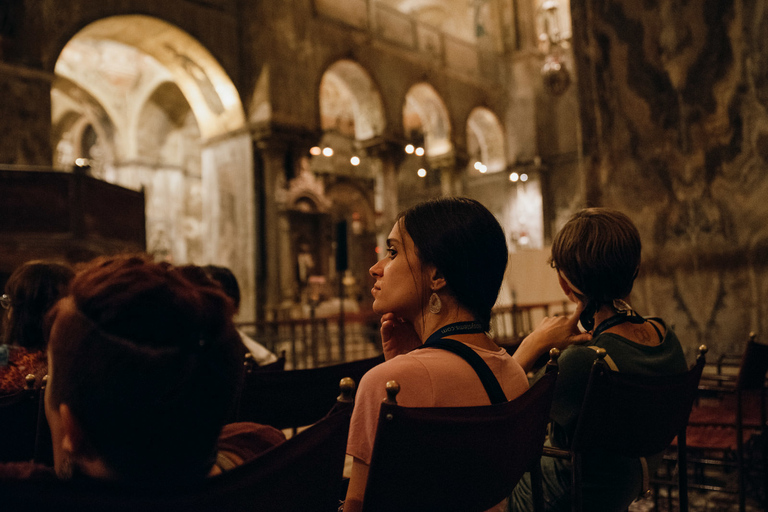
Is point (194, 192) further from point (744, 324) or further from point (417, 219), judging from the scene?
point (417, 219)

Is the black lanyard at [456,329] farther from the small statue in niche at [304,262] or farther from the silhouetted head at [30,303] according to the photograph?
the small statue in niche at [304,262]

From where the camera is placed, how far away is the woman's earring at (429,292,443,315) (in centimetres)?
138

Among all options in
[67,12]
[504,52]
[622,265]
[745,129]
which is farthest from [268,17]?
[622,265]

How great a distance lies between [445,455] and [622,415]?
2.43 feet

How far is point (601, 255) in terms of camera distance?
5.73 ft

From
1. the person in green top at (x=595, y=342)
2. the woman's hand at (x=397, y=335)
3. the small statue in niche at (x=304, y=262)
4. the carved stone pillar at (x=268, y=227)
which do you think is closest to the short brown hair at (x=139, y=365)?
the woman's hand at (x=397, y=335)

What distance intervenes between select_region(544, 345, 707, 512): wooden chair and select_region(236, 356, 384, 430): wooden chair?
0.68 meters

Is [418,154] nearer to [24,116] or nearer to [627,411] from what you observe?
[24,116]

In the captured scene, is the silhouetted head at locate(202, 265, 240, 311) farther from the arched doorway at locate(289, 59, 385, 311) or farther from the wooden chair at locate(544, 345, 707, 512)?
the arched doorway at locate(289, 59, 385, 311)

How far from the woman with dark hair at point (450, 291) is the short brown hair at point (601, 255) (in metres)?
0.47

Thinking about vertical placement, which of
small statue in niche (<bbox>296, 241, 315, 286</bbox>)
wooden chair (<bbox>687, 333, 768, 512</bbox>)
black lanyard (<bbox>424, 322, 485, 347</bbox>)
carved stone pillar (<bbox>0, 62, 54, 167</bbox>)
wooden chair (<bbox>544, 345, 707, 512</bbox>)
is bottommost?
wooden chair (<bbox>687, 333, 768, 512</bbox>)

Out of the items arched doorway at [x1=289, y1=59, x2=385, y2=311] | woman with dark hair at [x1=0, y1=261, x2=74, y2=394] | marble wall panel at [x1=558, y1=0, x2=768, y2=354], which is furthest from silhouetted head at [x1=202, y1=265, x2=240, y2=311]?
arched doorway at [x1=289, y1=59, x2=385, y2=311]

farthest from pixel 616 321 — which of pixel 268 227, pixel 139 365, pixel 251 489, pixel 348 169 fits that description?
pixel 348 169

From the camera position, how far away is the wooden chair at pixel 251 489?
70 centimetres
